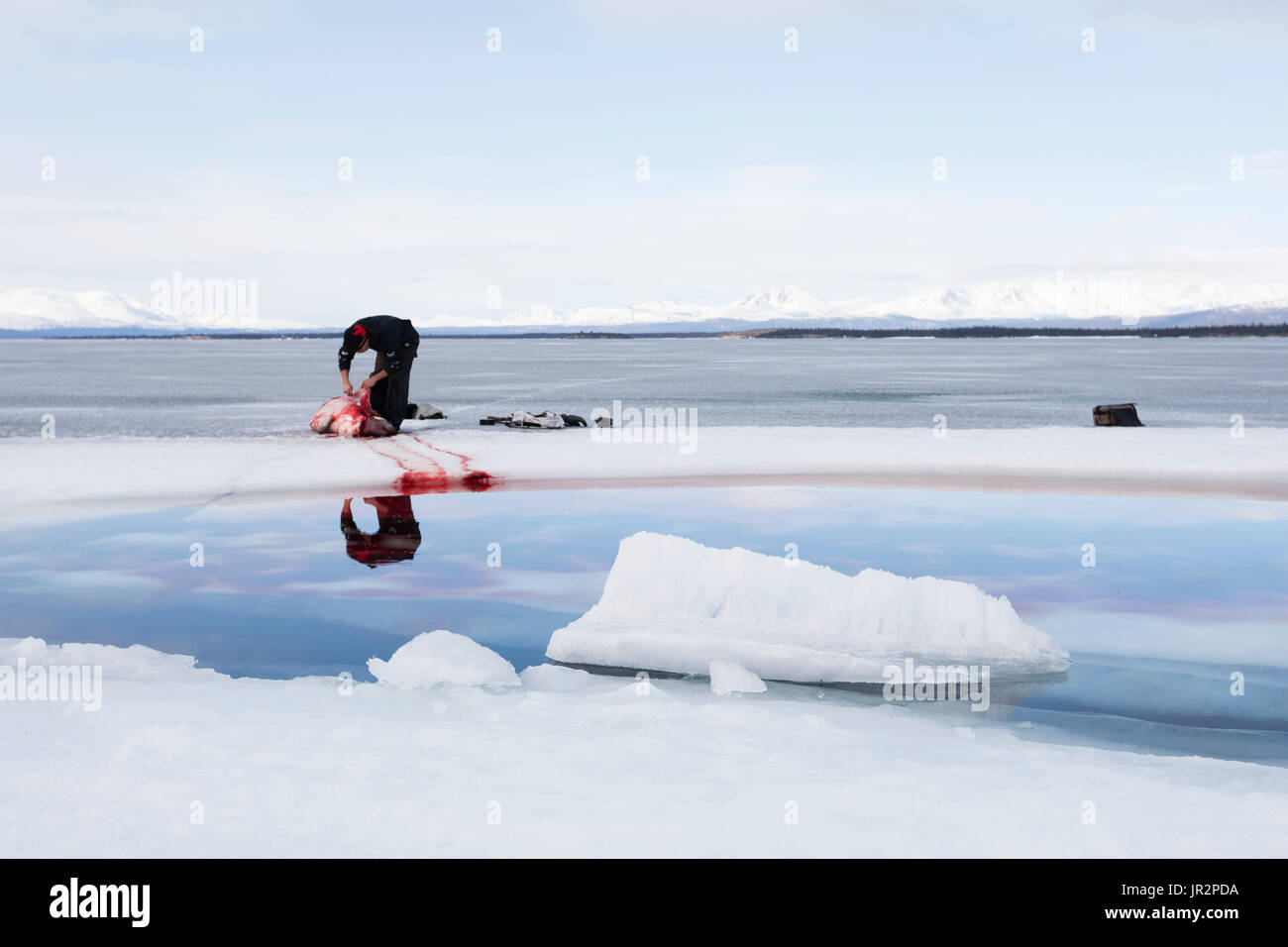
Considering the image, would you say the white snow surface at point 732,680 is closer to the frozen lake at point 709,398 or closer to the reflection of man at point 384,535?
the reflection of man at point 384,535

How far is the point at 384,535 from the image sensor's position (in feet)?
41.3

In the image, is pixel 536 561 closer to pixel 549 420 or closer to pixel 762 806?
pixel 762 806

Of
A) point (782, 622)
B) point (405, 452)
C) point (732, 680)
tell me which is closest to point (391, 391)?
point (405, 452)

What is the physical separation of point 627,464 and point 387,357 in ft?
20.9

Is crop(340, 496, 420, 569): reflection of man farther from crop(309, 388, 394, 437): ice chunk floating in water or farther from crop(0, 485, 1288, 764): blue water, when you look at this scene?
crop(309, 388, 394, 437): ice chunk floating in water

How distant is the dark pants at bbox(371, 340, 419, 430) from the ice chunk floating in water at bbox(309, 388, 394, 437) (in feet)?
0.91

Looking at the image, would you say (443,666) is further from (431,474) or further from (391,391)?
(391,391)

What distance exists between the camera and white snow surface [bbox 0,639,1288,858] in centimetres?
473

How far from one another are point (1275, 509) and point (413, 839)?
41.7 ft

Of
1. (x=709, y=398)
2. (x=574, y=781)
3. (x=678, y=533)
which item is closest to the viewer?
(x=574, y=781)

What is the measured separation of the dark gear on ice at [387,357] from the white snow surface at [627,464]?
3.40 ft

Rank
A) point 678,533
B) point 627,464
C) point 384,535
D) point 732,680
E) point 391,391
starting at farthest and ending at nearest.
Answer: point 391,391 → point 627,464 → point 384,535 → point 678,533 → point 732,680

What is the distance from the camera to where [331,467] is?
56.8 ft
